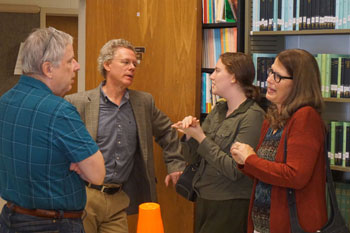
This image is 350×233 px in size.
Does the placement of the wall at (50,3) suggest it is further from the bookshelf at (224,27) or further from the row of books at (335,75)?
the row of books at (335,75)

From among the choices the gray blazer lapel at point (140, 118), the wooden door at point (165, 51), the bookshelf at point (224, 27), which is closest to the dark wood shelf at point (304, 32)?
the bookshelf at point (224, 27)

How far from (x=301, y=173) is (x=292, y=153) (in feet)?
0.30

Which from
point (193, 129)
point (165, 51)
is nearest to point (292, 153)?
point (193, 129)

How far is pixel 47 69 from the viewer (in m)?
1.87

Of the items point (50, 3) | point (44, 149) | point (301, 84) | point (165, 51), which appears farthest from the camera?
point (50, 3)

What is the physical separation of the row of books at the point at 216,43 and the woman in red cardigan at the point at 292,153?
1134 millimetres

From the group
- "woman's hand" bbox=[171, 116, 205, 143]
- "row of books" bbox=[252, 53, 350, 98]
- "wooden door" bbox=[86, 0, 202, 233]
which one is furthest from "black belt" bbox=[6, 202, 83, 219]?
"row of books" bbox=[252, 53, 350, 98]

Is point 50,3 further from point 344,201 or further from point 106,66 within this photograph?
point 344,201

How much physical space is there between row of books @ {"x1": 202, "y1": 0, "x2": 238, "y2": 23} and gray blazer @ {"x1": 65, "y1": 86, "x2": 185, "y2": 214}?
0.76m

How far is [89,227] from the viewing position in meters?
2.78

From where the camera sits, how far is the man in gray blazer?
281cm

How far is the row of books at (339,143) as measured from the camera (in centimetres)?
273

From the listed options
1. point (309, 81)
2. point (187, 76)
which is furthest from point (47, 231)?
point (187, 76)

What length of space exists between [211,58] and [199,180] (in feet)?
3.49
